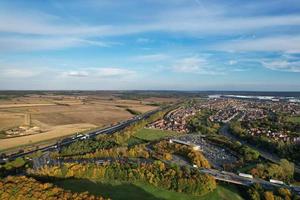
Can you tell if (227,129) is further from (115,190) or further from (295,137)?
(115,190)

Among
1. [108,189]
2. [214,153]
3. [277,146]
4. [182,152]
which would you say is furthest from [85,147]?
[277,146]

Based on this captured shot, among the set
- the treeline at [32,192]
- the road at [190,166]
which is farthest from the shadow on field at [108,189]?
the road at [190,166]

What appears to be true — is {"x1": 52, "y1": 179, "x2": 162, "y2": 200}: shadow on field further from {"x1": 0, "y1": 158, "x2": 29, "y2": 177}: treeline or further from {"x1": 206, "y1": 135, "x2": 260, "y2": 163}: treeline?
{"x1": 206, "y1": 135, "x2": 260, "y2": 163}: treeline

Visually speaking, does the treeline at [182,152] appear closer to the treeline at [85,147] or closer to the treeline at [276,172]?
the treeline at [276,172]

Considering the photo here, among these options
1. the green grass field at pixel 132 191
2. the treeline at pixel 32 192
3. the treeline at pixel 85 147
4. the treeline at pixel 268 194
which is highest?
the treeline at pixel 32 192

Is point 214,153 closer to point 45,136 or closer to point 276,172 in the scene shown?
point 276,172

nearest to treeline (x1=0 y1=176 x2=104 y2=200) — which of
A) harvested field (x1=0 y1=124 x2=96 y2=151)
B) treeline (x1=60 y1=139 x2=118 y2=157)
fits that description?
treeline (x1=60 y1=139 x2=118 y2=157)
